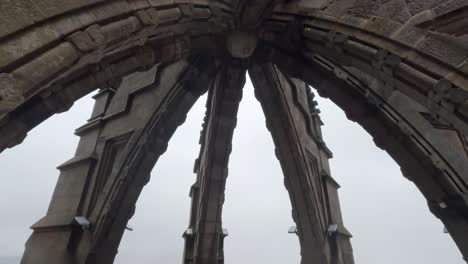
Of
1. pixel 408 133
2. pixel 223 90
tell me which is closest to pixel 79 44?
pixel 223 90

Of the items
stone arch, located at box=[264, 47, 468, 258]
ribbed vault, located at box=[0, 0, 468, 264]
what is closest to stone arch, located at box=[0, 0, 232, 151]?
ribbed vault, located at box=[0, 0, 468, 264]

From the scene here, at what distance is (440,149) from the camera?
239 inches

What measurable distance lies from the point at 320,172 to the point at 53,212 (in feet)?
25.3

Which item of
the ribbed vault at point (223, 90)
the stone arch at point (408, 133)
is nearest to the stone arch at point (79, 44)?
the ribbed vault at point (223, 90)

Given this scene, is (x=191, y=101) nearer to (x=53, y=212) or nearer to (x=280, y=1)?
(x=280, y=1)

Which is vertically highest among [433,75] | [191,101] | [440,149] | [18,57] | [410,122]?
[191,101]

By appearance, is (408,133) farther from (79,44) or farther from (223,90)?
(79,44)

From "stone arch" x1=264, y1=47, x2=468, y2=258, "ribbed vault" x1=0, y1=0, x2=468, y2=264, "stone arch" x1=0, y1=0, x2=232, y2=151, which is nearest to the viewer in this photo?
"stone arch" x1=0, y1=0, x2=232, y2=151

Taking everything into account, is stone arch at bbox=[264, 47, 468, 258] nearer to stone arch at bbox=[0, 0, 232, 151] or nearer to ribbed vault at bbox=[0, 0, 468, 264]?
ribbed vault at bbox=[0, 0, 468, 264]

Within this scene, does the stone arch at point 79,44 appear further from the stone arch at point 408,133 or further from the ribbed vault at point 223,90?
the stone arch at point 408,133

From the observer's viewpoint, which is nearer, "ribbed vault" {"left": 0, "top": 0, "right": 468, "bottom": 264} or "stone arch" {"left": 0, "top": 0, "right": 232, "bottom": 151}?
"stone arch" {"left": 0, "top": 0, "right": 232, "bottom": 151}

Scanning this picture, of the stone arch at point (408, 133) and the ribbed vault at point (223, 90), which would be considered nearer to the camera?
the ribbed vault at point (223, 90)

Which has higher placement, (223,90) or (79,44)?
(223,90)

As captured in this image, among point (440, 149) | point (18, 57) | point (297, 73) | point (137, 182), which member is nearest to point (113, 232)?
point (137, 182)
